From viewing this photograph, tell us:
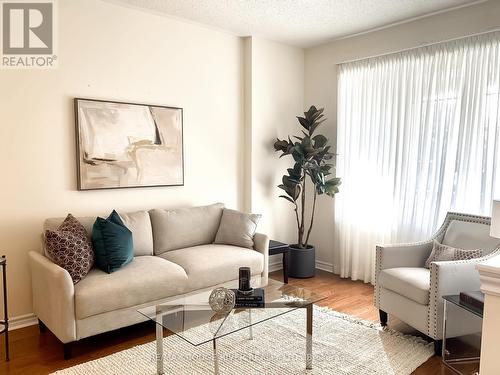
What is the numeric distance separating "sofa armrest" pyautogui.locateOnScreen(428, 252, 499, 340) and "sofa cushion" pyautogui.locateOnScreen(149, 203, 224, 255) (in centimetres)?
209

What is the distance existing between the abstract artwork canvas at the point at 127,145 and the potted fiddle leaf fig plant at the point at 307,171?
1246 millimetres

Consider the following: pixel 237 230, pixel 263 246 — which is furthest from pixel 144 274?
pixel 263 246

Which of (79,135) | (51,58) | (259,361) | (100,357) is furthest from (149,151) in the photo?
(259,361)

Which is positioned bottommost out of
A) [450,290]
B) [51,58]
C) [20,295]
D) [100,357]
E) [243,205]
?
[100,357]

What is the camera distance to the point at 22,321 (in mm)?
3215

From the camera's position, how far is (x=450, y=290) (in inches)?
108

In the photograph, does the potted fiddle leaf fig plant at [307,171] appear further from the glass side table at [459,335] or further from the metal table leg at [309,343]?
the metal table leg at [309,343]

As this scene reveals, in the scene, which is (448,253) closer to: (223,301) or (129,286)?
(223,301)

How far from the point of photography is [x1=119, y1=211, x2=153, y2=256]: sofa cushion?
3.44 metres

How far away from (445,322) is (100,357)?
2364 mm

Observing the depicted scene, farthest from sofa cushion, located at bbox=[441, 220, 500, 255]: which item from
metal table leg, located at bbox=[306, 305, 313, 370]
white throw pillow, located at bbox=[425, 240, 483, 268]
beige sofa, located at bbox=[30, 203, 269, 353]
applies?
beige sofa, located at bbox=[30, 203, 269, 353]

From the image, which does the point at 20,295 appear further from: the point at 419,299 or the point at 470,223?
the point at 470,223

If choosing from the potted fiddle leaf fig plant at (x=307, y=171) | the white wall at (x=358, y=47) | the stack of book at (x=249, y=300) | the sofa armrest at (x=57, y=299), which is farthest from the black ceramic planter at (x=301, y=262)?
the sofa armrest at (x=57, y=299)

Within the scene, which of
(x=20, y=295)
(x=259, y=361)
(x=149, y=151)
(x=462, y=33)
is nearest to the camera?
(x=259, y=361)
